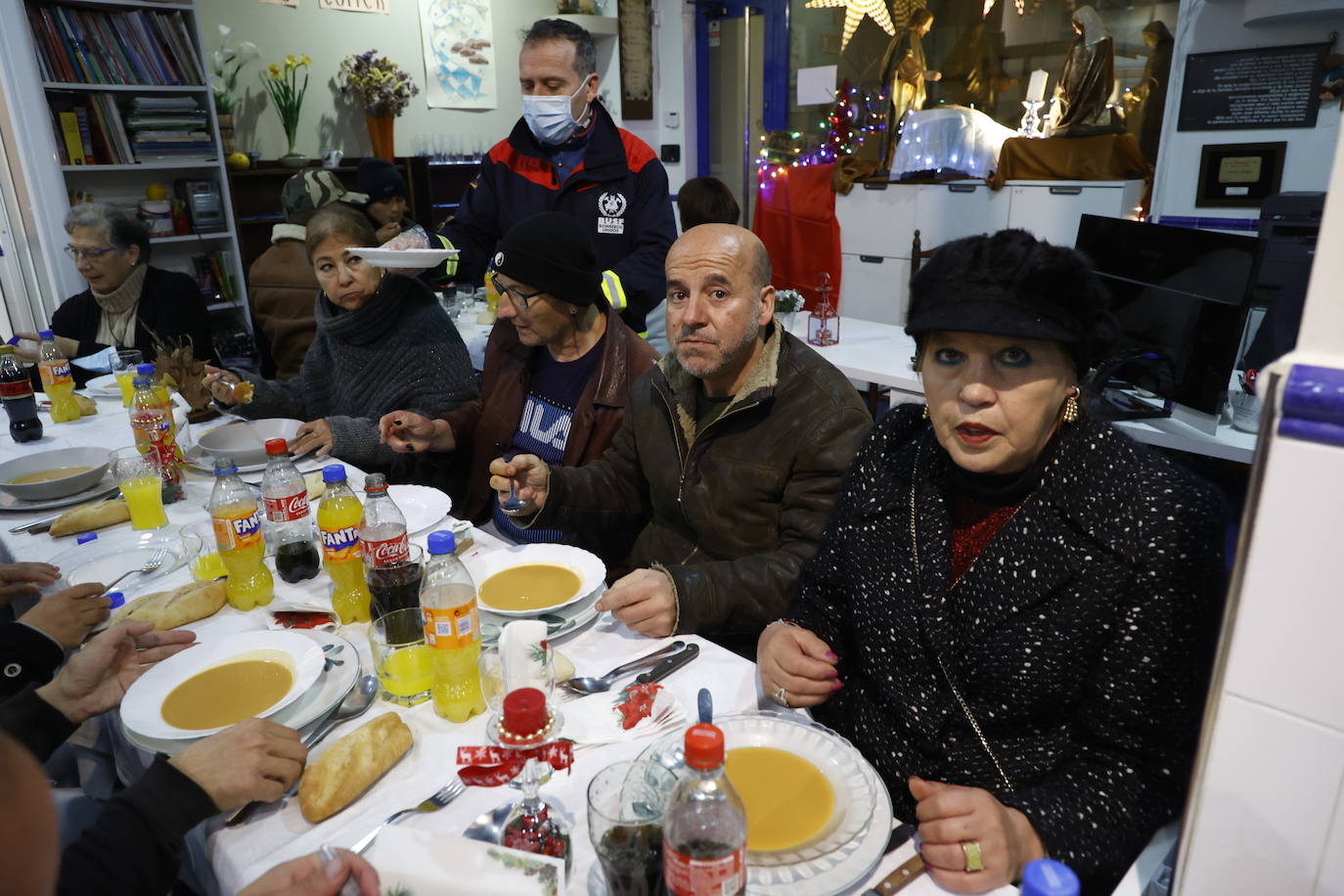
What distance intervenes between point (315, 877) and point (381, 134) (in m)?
5.92

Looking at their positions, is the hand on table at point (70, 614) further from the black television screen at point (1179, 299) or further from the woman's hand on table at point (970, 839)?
the black television screen at point (1179, 299)

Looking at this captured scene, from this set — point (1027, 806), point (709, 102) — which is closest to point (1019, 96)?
point (709, 102)

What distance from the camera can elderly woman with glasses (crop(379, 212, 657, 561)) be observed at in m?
2.42

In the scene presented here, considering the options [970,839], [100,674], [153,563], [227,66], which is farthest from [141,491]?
[227,66]

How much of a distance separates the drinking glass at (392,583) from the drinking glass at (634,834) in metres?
0.72

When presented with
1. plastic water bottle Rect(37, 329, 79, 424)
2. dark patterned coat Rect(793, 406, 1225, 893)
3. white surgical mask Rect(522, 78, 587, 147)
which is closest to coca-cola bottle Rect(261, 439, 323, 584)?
dark patterned coat Rect(793, 406, 1225, 893)

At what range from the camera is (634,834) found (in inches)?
35.7

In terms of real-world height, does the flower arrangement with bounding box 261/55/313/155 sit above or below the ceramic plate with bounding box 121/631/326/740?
above

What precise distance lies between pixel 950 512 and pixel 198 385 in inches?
101

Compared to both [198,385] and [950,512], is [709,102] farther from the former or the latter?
[950,512]

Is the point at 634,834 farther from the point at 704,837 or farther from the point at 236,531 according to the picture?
the point at 236,531

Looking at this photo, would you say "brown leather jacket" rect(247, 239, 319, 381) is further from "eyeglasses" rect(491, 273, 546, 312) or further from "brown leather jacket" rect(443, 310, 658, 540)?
"eyeglasses" rect(491, 273, 546, 312)

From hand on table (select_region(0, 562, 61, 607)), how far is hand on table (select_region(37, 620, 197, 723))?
51 cm

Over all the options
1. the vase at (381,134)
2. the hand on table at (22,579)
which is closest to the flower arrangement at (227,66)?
the vase at (381,134)
